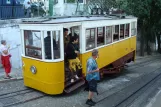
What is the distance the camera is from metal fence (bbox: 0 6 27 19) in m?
15.8

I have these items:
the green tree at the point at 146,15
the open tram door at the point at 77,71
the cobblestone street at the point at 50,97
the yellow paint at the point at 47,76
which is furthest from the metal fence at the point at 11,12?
the green tree at the point at 146,15

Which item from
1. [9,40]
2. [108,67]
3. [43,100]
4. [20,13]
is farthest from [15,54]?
[43,100]

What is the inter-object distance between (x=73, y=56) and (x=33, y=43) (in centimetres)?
141

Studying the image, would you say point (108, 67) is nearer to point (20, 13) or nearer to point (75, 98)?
point (75, 98)

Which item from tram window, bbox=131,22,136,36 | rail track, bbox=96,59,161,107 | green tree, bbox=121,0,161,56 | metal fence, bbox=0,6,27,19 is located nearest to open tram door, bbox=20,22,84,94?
rail track, bbox=96,59,161,107

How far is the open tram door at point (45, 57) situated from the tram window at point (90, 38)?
155 cm

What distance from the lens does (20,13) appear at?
16656 mm

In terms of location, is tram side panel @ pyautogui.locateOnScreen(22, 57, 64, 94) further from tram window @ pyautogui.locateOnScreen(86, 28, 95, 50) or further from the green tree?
the green tree

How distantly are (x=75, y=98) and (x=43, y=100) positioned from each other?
1079 mm

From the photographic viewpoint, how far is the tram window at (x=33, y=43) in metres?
8.72

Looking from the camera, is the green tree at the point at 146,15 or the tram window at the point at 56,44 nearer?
the tram window at the point at 56,44

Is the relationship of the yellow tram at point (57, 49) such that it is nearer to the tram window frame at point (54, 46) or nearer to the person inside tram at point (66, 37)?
the tram window frame at point (54, 46)

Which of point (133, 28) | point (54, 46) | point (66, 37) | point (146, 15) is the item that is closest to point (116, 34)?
point (133, 28)

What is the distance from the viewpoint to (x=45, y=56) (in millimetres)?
8547
